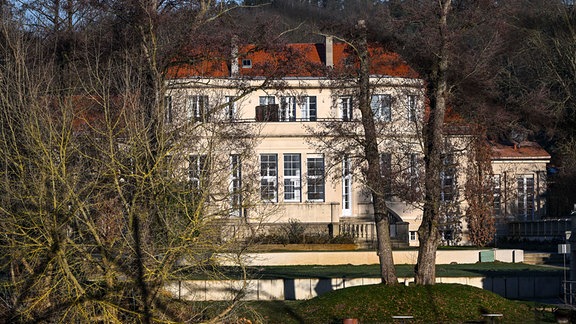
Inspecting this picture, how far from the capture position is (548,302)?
2973 cm

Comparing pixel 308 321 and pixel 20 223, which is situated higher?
pixel 20 223

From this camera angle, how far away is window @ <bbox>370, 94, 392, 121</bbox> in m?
27.2

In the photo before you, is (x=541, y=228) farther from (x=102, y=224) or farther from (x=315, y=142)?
(x=102, y=224)

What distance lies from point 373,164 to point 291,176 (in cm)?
2347

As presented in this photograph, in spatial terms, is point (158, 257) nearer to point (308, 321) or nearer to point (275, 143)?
point (308, 321)

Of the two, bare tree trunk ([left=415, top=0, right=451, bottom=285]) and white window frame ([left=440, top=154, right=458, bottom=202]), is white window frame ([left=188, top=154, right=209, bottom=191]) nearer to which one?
bare tree trunk ([left=415, top=0, right=451, bottom=285])

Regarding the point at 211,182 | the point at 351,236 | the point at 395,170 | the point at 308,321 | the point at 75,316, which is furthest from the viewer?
the point at 351,236

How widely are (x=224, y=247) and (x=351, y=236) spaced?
24692mm

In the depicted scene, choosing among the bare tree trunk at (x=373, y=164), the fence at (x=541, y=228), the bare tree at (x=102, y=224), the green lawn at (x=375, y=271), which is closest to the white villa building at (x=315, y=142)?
the bare tree trunk at (x=373, y=164)

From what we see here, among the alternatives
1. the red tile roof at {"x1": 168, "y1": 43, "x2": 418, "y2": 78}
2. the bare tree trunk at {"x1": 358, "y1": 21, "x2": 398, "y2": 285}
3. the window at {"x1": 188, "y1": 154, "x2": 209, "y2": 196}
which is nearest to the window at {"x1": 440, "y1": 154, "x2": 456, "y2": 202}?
the bare tree trunk at {"x1": 358, "y1": 21, "x2": 398, "y2": 285}

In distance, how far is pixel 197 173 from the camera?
2261 centimetres

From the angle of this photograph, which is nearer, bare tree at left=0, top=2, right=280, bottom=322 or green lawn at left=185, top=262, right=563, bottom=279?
bare tree at left=0, top=2, right=280, bottom=322

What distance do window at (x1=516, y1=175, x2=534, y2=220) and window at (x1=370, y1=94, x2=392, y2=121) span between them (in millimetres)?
27031

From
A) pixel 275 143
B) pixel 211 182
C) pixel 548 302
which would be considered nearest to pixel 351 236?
pixel 275 143
